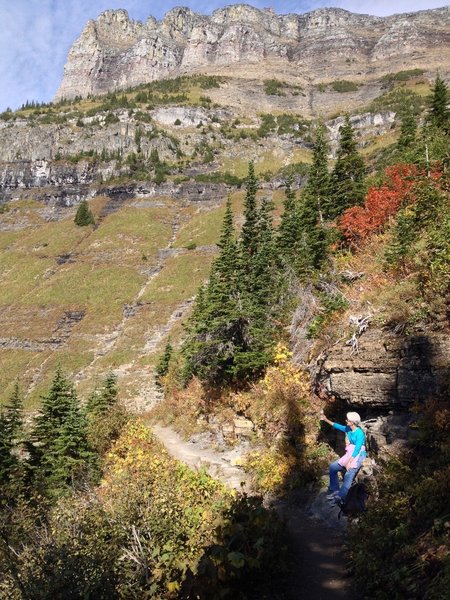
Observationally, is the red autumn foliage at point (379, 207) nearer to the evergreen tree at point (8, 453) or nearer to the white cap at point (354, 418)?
the white cap at point (354, 418)

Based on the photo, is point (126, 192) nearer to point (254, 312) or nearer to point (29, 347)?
point (29, 347)

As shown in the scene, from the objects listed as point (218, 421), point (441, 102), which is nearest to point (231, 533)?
point (218, 421)

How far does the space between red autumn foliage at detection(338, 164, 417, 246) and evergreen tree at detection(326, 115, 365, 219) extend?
323cm

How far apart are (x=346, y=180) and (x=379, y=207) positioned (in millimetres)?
8814

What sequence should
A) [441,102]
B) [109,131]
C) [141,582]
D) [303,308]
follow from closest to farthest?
[141,582]
[303,308]
[441,102]
[109,131]

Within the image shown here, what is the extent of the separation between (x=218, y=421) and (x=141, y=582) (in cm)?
1372

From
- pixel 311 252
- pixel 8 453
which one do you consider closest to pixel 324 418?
pixel 311 252

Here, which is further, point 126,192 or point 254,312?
point 126,192

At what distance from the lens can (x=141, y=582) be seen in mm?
5934

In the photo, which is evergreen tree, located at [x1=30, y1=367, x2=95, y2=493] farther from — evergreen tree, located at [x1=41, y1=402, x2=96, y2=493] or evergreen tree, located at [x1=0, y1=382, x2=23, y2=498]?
evergreen tree, located at [x1=0, y1=382, x2=23, y2=498]

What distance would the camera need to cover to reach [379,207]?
20.0 meters

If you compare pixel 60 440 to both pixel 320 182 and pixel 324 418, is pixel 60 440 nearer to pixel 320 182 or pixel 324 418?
pixel 324 418

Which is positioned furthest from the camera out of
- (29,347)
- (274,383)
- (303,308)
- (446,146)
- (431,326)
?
(29,347)

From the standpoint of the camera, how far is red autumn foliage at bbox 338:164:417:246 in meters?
19.4
